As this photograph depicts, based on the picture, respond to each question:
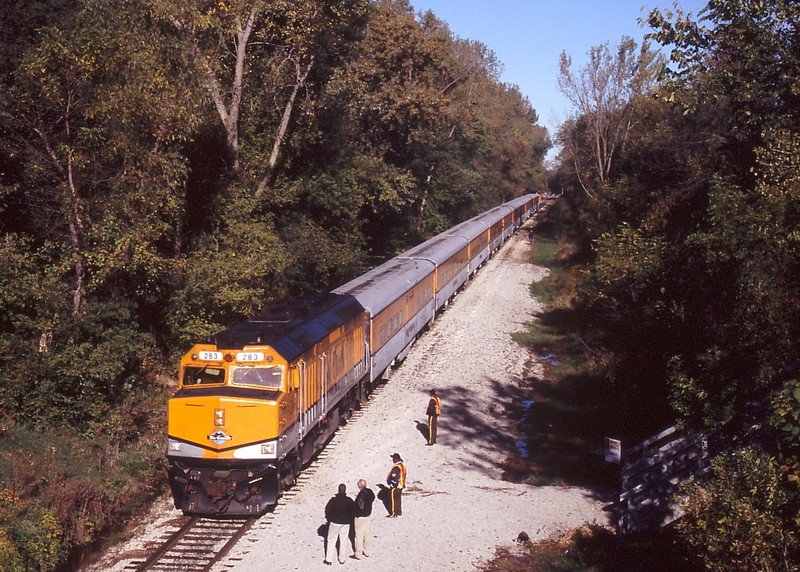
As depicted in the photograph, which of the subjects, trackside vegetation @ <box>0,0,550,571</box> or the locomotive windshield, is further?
trackside vegetation @ <box>0,0,550,571</box>

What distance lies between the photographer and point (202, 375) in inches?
586

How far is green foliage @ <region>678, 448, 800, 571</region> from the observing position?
7965mm

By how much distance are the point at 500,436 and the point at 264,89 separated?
17727mm

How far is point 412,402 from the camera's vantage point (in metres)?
22.7

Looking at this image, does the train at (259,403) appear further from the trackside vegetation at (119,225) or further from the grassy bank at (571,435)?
the grassy bank at (571,435)

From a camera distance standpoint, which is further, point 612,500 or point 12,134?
point 12,134

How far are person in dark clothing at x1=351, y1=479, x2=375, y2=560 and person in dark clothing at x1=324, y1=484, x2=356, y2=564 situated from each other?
0.19 m

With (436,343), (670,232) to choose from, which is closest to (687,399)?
(670,232)

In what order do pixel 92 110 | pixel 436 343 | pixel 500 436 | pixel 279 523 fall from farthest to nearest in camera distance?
pixel 436 343 < pixel 500 436 < pixel 92 110 < pixel 279 523

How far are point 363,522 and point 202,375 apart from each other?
4.35 metres

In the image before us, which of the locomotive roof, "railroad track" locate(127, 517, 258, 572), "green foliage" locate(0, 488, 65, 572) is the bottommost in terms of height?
"railroad track" locate(127, 517, 258, 572)

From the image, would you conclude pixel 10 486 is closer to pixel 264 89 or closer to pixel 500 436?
pixel 500 436

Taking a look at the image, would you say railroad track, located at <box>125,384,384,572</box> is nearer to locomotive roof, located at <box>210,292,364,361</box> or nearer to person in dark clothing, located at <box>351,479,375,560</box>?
person in dark clothing, located at <box>351,479,375,560</box>

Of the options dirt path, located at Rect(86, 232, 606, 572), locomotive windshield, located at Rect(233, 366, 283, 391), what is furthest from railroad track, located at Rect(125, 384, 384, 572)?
locomotive windshield, located at Rect(233, 366, 283, 391)
